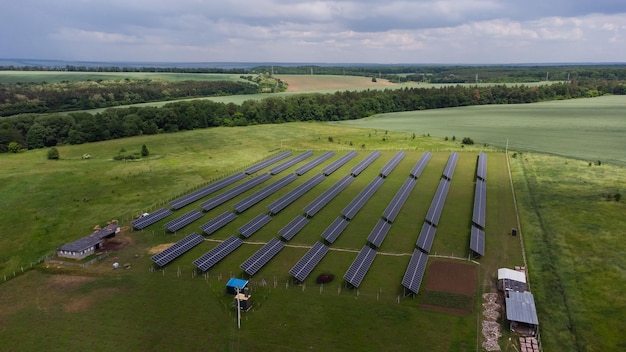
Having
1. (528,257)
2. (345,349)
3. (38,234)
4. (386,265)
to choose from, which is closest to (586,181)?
(528,257)

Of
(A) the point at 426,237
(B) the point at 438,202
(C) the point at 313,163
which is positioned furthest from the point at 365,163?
(A) the point at 426,237

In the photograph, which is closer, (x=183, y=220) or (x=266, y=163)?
(x=183, y=220)

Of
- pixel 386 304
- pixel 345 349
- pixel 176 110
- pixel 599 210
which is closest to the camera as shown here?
pixel 345 349

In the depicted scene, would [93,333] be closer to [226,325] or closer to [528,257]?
[226,325]

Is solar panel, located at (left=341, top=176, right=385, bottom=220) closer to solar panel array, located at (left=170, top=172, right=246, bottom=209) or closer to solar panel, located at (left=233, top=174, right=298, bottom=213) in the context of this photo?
solar panel, located at (left=233, top=174, right=298, bottom=213)

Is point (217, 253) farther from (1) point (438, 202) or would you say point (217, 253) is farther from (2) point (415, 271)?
(1) point (438, 202)

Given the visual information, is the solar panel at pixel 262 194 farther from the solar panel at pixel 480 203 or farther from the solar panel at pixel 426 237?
the solar panel at pixel 480 203

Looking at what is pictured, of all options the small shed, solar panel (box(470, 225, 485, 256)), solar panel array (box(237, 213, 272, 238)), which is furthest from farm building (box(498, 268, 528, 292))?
solar panel array (box(237, 213, 272, 238))
